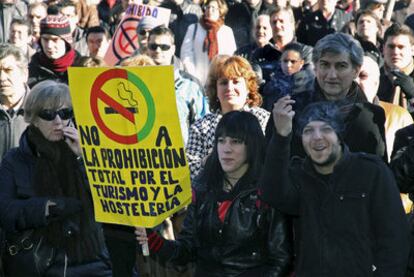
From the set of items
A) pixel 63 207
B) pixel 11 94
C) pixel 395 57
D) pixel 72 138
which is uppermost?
pixel 72 138

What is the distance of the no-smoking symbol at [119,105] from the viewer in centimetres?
659

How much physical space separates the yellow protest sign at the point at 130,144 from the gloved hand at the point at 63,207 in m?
0.23

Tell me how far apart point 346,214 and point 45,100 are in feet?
6.78

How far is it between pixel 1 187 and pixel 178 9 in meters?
8.91

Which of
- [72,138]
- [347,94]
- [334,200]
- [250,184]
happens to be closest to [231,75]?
[347,94]

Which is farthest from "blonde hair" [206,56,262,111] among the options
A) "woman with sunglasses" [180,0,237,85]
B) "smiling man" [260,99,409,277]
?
"woman with sunglasses" [180,0,237,85]

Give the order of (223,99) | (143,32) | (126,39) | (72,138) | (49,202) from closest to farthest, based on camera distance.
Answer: (49,202), (72,138), (223,99), (143,32), (126,39)

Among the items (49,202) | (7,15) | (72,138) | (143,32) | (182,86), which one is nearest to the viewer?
(49,202)

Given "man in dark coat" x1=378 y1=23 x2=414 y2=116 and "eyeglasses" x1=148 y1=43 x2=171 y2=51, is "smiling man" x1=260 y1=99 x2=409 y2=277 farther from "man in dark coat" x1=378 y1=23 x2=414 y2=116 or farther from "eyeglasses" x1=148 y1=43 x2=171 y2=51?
"eyeglasses" x1=148 y1=43 x2=171 y2=51

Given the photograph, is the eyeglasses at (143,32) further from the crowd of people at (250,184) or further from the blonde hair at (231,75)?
the blonde hair at (231,75)

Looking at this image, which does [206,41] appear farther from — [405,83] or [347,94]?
[405,83]

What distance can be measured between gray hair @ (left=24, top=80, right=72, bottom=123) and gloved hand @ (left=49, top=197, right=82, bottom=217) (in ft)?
1.84

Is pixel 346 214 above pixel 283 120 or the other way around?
the other way around

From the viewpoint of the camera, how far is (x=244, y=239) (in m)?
6.46
